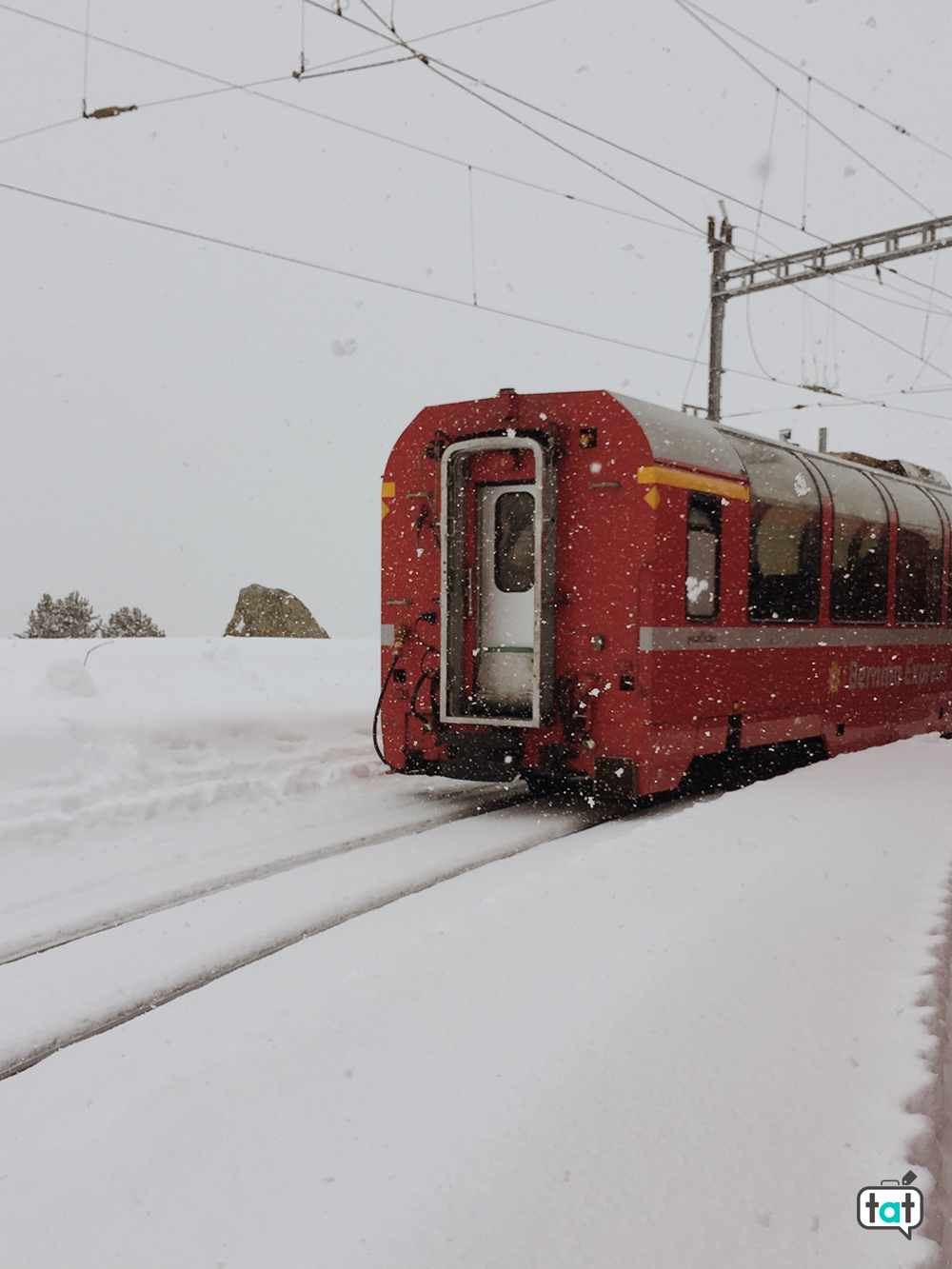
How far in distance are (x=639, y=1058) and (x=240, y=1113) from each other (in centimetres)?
119

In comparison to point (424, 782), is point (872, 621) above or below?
above

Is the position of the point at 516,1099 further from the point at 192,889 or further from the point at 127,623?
the point at 127,623

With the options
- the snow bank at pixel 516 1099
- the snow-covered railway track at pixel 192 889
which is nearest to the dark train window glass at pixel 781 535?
the snow-covered railway track at pixel 192 889

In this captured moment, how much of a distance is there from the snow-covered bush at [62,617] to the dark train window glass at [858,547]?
3296cm

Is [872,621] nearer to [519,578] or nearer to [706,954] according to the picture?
[519,578]

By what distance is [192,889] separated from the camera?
5684 mm

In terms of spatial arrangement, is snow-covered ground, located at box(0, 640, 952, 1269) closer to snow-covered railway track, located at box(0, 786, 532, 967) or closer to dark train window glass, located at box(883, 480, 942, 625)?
snow-covered railway track, located at box(0, 786, 532, 967)

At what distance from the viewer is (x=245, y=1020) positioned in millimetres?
3680

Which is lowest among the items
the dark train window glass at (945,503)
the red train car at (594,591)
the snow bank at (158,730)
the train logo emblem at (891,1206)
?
the train logo emblem at (891,1206)

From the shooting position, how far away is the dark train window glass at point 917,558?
11781 millimetres

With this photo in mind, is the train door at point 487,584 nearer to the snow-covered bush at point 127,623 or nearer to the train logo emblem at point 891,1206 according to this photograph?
the train logo emblem at point 891,1206

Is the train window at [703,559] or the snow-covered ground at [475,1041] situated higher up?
the train window at [703,559]

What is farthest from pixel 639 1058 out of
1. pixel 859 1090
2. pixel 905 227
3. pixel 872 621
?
pixel 905 227

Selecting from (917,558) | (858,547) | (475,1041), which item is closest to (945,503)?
(917,558)
